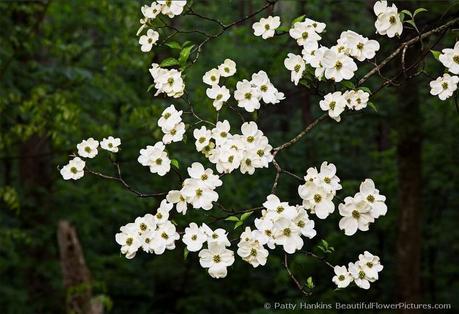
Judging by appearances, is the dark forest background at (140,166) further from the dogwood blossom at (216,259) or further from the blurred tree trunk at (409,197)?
the dogwood blossom at (216,259)

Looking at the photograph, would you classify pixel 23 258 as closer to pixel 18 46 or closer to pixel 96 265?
pixel 96 265

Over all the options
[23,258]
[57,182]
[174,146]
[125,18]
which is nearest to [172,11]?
[125,18]

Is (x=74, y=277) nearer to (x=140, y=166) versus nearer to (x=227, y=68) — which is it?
(x=140, y=166)

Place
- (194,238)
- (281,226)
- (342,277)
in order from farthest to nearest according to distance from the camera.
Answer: (342,277), (194,238), (281,226)

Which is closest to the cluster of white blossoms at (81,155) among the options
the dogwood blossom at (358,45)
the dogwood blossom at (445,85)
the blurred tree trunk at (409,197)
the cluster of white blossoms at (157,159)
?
the cluster of white blossoms at (157,159)

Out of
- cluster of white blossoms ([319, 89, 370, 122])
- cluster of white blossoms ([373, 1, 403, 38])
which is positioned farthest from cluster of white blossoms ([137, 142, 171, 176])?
cluster of white blossoms ([373, 1, 403, 38])

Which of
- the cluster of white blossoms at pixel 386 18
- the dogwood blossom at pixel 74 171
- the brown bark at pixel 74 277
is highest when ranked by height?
the cluster of white blossoms at pixel 386 18

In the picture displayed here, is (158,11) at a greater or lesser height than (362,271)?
greater

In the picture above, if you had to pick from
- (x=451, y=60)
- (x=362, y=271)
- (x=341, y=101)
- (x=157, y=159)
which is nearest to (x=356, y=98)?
(x=341, y=101)

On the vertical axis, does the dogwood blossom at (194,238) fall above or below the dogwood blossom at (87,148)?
below
